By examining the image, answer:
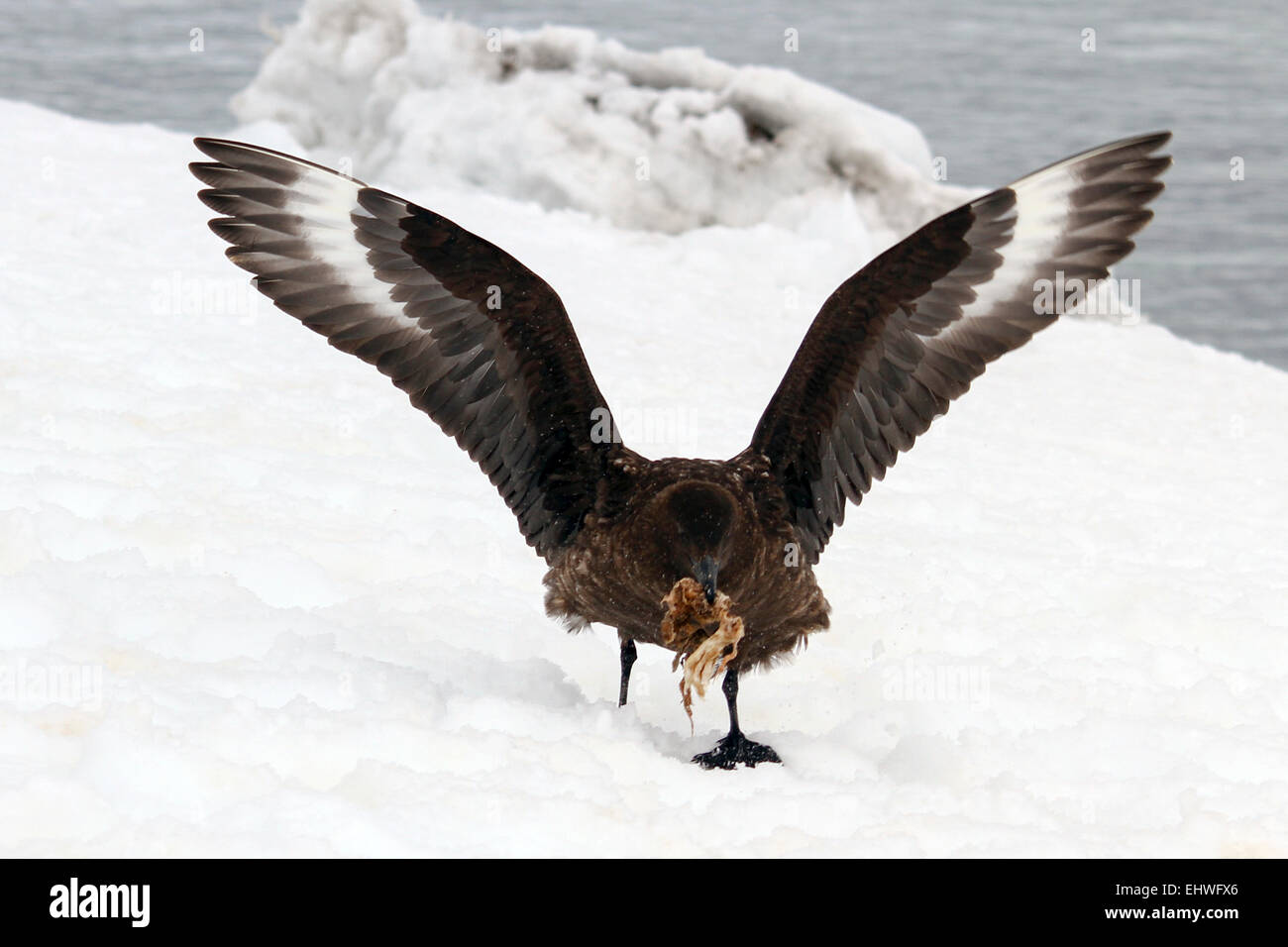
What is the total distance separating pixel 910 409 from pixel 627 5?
22.8 m

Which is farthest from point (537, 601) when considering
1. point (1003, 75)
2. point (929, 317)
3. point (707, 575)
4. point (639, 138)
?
point (1003, 75)

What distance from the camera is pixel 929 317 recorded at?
4.41 m

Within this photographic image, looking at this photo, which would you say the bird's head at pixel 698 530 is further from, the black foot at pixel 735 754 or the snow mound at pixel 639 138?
the snow mound at pixel 639 138

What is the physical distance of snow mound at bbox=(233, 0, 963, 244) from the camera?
1034 cm

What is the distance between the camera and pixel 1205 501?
6.91 m

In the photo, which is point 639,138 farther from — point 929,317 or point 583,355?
point 583,355

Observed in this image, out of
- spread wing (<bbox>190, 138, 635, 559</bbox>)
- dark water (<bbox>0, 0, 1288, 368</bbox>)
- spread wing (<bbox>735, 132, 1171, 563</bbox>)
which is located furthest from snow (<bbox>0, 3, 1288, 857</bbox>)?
dark water (<bbox>0, 0, 1288, 368</bbox>)

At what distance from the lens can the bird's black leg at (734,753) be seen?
3.88m

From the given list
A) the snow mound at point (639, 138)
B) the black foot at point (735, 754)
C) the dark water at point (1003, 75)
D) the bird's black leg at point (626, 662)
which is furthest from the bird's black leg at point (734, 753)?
the dark water at point (1003, 75)

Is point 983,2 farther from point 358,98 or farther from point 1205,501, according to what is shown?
point 1205,501

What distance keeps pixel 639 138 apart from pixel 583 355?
21.0 feet

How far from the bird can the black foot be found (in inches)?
1.0

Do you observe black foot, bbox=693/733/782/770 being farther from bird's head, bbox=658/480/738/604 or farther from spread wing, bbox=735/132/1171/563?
spread wing, bbox=735/132/1171/563

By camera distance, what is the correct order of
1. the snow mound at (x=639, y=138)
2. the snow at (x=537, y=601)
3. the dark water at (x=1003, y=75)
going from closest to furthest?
the snow at (x=537, y=601) < the snow mound at (x=639, y=138) < the dark water at (x=1003, y=75)
